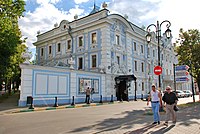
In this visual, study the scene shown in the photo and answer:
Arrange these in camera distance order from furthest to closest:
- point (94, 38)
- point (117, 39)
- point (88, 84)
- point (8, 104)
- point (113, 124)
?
point (117, 39) → point (94, 38) → point (88, 84) → point (8, 104) → point (113, 124)

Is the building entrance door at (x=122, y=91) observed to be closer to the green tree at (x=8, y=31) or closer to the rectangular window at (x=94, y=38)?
the rectangular window at (x=94, y=38)

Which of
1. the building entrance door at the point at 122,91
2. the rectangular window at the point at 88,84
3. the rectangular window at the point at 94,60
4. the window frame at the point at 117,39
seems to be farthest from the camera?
the window frame at the point at 117,39

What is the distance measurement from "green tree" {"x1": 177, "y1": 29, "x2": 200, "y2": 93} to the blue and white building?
770 cm

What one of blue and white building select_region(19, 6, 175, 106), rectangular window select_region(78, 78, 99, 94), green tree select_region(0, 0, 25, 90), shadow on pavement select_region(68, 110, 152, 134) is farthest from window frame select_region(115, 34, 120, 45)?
shadow on pavement select_region(68, 110, 152, 134)

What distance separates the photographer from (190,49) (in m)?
25.4

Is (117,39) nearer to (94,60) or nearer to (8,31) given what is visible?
(94,60)

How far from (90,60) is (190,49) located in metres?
Result: 12.9

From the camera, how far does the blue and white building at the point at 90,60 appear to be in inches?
756

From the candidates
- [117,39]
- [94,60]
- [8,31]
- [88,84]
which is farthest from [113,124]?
[117,39]

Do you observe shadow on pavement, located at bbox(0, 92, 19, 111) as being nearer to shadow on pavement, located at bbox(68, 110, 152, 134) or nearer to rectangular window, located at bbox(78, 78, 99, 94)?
rectangular window, located at bbox(78, 78, 99, 94)

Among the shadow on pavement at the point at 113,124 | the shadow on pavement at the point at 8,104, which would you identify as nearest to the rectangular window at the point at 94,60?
the shadow on pavement at the point at 8,104

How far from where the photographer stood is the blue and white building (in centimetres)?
1920

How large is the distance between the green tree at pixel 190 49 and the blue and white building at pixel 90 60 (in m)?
7.70

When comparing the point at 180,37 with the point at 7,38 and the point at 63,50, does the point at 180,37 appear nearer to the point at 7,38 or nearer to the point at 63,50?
the point at 63,50
